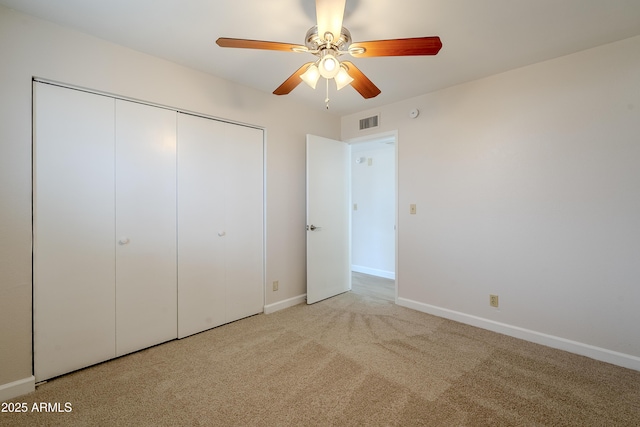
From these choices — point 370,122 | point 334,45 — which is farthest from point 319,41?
point 370,122

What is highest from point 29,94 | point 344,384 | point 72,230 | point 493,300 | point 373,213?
point 29,94

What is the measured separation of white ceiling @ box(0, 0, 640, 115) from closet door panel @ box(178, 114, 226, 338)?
646 millimetres

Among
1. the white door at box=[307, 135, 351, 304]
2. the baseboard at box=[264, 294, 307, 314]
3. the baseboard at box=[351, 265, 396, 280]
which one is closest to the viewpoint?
the baseboard at box=[264, 294, 307, 314]

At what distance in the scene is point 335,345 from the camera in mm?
2436

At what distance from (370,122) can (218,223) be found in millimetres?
2325

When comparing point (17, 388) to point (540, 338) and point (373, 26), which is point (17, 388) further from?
point (540, 338)

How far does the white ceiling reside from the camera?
1.75m

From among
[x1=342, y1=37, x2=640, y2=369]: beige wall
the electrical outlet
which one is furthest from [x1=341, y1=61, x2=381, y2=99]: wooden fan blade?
the electrical outlet

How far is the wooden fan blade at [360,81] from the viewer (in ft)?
5.89

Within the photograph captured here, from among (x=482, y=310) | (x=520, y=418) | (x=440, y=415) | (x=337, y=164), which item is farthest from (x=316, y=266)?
(x=520, y=418)

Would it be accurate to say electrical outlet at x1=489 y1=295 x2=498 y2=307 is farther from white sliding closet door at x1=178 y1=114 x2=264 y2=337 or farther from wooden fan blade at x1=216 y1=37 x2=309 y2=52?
wooden fan blade at x1=216 y1=37 x2=309 y2=52

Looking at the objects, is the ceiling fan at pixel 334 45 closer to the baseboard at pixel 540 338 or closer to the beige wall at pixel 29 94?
the beige wall at pixel 29 94

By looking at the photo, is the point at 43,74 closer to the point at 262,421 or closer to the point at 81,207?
the point at 81,207

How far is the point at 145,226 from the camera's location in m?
2.35
